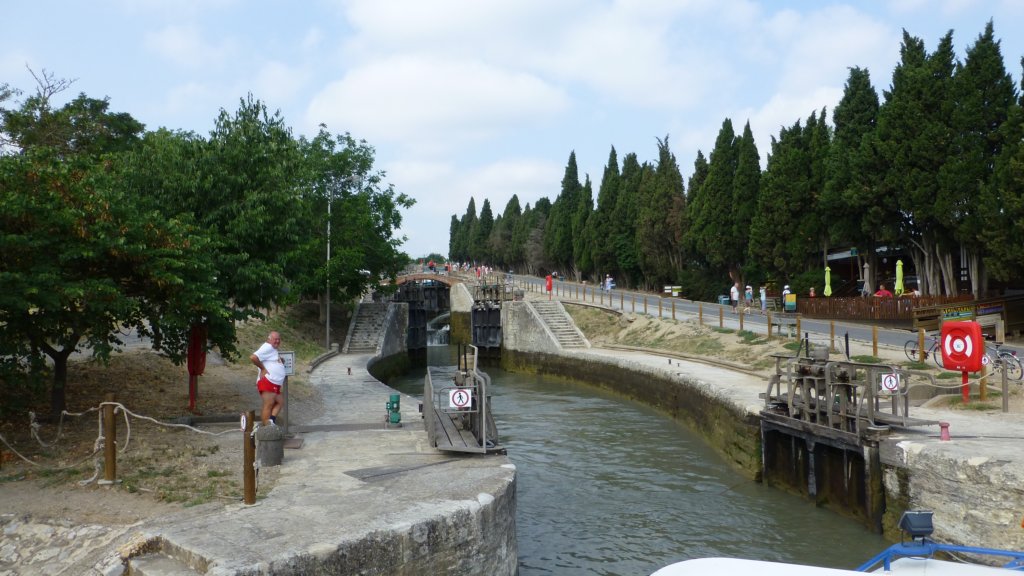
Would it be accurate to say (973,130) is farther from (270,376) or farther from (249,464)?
(249,464)

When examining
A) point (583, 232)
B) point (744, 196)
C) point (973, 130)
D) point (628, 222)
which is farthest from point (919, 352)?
point (583, 232)

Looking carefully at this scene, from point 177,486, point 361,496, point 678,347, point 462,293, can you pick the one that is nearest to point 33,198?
point 177,486

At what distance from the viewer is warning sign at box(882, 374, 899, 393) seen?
1171 cm

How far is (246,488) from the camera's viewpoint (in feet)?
26.3

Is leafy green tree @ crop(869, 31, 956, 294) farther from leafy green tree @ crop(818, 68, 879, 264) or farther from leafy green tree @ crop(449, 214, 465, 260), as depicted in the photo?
leafy green tree @ crop(449, 214, 465, 260)

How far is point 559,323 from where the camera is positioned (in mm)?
36500

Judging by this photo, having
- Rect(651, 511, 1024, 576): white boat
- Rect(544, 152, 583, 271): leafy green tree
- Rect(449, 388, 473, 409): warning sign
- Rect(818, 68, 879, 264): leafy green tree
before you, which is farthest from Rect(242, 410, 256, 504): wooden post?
Rect(544, 152, 583, 271): leafy green tree

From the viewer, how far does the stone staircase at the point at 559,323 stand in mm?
34031

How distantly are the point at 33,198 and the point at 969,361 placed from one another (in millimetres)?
15796

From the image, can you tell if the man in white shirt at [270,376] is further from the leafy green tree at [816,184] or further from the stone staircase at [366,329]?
the leafy green tree at [816,184]

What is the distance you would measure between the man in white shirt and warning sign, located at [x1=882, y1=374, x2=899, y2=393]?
986cm

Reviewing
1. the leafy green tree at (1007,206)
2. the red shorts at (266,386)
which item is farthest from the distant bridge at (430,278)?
the red shorts at (266,386)

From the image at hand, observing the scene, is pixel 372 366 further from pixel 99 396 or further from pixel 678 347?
pixel 99 396

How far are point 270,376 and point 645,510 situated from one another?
681cm
